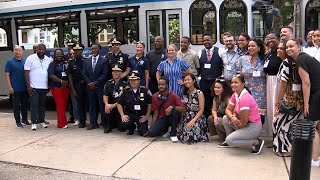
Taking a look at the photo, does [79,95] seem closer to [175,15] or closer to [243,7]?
[175,15]

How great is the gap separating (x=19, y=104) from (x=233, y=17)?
4799 millimetres

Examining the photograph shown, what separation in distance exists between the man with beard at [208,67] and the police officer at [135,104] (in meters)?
1.01

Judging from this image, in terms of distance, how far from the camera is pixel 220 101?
248 inches

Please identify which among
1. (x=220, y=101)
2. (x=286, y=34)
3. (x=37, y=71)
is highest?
(x=286, y=34)

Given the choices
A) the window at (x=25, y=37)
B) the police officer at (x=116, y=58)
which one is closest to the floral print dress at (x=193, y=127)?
the police officer at (x=116, y=58)

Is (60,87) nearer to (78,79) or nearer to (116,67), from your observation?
(78,79)

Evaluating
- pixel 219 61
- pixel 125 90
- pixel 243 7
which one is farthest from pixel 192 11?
pixel 125 90

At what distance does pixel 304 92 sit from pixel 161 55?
3.38 metres

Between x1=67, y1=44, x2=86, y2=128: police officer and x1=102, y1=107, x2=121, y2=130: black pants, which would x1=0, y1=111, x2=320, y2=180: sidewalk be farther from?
x1=67, y1=44, x2=86, y2=128: police officer

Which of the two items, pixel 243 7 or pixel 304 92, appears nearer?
pixel 304 92

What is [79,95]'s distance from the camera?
7.83m

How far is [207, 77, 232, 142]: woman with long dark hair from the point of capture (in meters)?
6.18

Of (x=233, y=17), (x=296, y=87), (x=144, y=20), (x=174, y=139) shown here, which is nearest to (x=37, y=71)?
(x=144, y=20)

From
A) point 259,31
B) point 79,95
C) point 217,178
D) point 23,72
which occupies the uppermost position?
point 259,31
